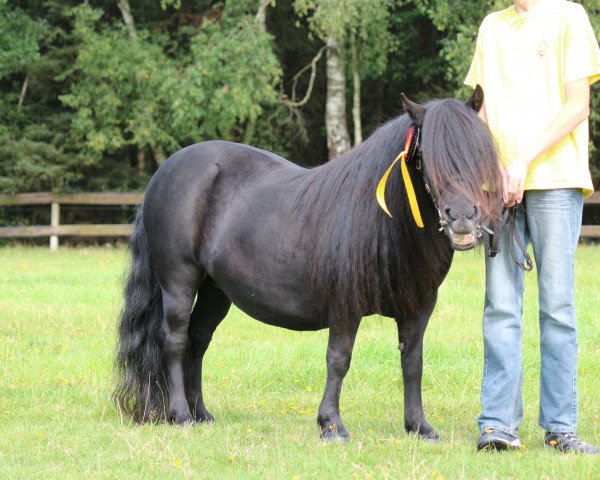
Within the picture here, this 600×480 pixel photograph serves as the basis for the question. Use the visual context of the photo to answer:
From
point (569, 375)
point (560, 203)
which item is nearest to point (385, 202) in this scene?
point (560, 203)

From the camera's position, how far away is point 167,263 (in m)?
5.66

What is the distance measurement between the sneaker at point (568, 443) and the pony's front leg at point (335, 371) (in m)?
1.02

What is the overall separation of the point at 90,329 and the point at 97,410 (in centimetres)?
307

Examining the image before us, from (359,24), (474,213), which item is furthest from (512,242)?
(359,24)

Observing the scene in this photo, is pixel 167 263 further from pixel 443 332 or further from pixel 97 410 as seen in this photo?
pixel 443 332

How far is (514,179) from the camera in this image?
4.21 m

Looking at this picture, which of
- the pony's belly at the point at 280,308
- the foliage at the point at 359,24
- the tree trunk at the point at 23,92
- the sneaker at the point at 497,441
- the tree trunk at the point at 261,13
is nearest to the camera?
the sneaker at the point at 497,441

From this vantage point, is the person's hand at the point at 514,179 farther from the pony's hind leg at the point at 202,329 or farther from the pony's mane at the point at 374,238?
the pony's hind leg at the point at 202,329

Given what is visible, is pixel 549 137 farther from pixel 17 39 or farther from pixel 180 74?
pixel 17 39

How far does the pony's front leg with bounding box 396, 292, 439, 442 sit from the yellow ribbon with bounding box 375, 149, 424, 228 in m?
0.63

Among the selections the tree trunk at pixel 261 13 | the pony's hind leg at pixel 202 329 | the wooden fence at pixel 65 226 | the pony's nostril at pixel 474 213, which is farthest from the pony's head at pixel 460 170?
the tree trunk at pixel 261 13

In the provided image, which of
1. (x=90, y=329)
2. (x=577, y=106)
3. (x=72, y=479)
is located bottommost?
(x=90, y=329)

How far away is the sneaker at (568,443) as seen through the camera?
4.36 metres

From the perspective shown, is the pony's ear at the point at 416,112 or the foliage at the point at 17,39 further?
the foliage at the point at 17,39
